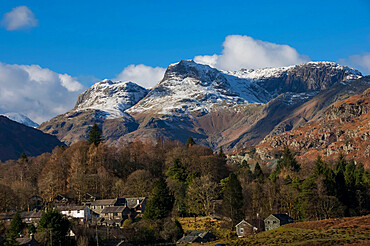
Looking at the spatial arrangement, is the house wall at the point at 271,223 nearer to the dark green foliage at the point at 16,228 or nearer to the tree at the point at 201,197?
the tree at the point at 201,197

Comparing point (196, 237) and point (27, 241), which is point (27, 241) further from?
point (196, 237)

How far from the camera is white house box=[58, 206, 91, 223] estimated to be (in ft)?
358

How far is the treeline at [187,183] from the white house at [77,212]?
980 cm

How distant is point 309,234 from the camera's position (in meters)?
77.2

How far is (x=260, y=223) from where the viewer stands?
9750cm

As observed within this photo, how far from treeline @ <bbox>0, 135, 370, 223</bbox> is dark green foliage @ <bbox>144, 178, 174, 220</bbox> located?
624 mm

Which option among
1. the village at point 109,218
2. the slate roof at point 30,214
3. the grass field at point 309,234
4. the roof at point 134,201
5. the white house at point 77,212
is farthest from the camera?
the roof at point 134,201

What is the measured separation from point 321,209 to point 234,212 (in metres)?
18.7

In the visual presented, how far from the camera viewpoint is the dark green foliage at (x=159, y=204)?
98.8 meters

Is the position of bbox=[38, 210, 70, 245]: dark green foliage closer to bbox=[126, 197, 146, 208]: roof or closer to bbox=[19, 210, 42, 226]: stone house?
bbox=[19, 210, 42, 226]: stone house

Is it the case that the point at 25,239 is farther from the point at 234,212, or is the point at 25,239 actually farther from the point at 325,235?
the point at 325,235

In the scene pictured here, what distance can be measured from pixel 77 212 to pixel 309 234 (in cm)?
5699

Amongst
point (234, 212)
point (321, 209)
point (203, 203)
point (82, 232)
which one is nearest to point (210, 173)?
point (203, 203)

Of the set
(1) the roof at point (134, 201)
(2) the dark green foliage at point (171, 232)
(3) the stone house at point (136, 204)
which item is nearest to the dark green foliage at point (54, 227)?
(2) the dark green foliage at point (171, 232)
